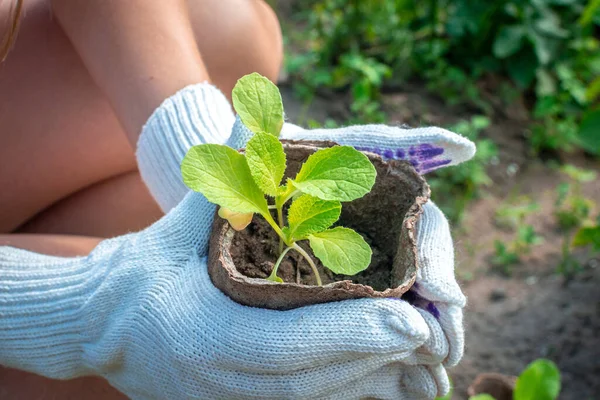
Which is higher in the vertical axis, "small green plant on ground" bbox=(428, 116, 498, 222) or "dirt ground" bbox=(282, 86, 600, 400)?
"small green plant on ground" bbox=(428, 116, 498, 222)

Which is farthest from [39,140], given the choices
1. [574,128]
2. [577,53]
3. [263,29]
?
[577,53]

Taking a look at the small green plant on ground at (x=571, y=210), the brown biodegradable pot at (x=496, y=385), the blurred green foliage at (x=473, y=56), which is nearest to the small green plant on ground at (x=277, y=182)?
the brown biodegradable pot at (x=496, y=385)

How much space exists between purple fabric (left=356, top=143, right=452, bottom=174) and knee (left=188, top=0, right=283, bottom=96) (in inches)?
19.3

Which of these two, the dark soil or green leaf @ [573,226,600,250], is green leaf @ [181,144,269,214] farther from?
green leaf @ [573,226,600,250]

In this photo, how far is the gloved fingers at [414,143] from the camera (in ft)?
3.18

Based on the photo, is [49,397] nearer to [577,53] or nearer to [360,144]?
[360,144]

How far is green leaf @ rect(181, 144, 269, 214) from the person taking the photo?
2.66ft

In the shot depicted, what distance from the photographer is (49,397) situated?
1145 mm

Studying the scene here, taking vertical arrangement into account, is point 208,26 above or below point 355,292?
above

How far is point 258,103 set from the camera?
0.89 metres

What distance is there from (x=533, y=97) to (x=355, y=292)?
221 cm

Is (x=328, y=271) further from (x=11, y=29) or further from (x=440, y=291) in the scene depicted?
(x=11, y=29)

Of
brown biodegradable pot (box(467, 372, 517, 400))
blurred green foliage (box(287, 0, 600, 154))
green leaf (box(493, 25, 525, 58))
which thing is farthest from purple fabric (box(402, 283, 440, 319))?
green leaf (box(493, 25, 525, 58))

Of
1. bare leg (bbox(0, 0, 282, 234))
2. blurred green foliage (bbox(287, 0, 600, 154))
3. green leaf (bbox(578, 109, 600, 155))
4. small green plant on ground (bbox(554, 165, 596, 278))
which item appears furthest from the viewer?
blurred green foliage (bbox(287, 0, 600, 154))
